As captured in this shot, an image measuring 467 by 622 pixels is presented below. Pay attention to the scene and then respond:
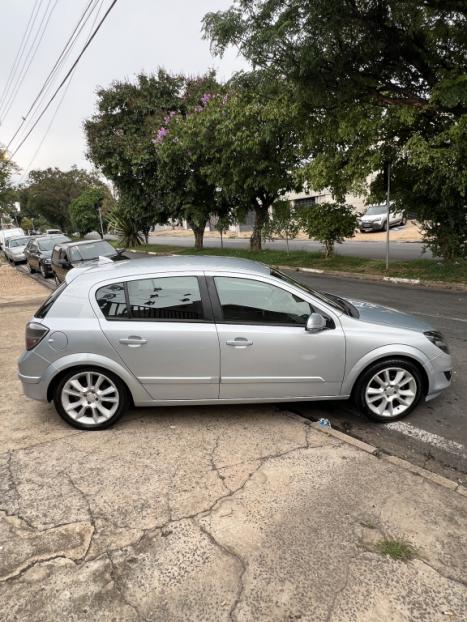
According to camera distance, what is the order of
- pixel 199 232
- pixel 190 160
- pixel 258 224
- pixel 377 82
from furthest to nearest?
pixel 199 232 < pixel 258 224 < pixel 190 160 < pixel 377 82

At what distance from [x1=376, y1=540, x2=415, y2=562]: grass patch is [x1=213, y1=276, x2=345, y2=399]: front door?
59.7 inches

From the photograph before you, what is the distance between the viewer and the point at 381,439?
3.69 meters

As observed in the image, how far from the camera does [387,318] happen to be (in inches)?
161

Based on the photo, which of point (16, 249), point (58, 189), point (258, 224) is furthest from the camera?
point (58, 189)

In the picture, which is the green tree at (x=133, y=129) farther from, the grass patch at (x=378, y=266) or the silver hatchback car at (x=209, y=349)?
the silver hatchback car at (x=209, y=349)

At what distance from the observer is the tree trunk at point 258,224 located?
61.0 feet

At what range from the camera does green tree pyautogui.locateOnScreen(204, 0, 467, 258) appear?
7.57 metres

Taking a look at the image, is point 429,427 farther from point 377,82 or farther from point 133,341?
point 377,82

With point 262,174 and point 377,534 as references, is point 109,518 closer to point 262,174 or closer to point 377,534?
point 377,534

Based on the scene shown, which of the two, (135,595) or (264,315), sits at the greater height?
(264,315)

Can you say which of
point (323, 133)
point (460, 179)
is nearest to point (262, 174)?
point (323, 133)

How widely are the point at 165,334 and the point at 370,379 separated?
5.95 ft

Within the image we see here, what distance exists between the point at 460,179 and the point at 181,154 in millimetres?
12180

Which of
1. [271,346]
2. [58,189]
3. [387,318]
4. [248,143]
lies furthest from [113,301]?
[58,189]
